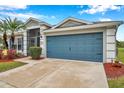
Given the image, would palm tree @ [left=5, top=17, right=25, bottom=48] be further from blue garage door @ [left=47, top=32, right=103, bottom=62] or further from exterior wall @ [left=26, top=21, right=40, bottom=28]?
blue garage door @ [left=47, top=32, right=103, bottom=62]

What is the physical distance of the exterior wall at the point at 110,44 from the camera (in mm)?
10953

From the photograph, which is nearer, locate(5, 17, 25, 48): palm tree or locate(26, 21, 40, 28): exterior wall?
locate(26, 21, 40, 28): exterior wall

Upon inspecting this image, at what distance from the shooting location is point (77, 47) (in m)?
12.8

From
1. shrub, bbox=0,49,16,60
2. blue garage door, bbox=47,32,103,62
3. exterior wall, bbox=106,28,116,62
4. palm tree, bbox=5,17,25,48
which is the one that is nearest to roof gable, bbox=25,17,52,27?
palm tree, bbox=5,17,25,48

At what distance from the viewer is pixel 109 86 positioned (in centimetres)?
630

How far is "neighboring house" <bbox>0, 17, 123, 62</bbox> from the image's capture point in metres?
11.0

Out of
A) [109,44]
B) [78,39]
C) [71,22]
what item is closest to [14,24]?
[71,22]

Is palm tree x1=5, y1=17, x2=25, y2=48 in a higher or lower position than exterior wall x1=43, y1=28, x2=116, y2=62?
higher

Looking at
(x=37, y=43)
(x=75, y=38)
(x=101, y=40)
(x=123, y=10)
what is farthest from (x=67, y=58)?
(x=123, y=10)

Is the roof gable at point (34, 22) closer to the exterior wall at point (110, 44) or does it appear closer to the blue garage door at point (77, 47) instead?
the blue garage door at point (77, 47)

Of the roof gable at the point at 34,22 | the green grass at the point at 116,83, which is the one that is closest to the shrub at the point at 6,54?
the roof gable at the point at 34,22

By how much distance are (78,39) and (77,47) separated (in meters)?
0.69
